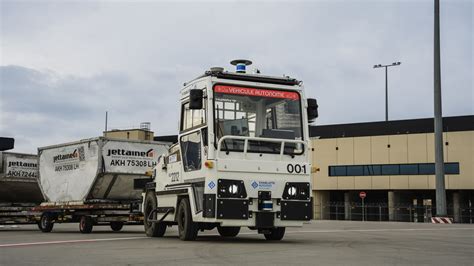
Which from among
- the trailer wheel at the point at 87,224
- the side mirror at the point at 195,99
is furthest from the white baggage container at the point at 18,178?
the side mirror at the point at 195,99

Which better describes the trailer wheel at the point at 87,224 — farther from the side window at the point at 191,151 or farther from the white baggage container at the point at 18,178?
the side window at the point at 191,151

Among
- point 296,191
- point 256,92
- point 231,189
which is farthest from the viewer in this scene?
point 256,92

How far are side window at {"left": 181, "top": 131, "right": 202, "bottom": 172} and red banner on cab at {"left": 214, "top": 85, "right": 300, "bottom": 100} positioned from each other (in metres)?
1.09

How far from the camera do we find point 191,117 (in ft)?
49.3

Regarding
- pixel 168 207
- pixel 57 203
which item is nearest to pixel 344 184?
pixel 57 203

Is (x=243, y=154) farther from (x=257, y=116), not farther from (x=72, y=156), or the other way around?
(x=72, y=156)

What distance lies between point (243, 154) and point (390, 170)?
39718 mm

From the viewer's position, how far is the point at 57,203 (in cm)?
2173

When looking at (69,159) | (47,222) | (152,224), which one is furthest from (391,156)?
(152,224)

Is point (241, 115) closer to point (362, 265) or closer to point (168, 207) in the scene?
point (168, 207)

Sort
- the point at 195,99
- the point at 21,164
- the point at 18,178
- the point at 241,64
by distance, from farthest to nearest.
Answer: the point at 21,164 < the point at 18,178 < the point at 241,64 < the point at 195,99

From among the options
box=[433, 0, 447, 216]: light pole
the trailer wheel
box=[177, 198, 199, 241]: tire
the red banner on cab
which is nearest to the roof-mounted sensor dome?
the red banner on cab

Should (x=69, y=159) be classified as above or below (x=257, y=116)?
below

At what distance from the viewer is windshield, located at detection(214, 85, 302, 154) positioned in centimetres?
1419
